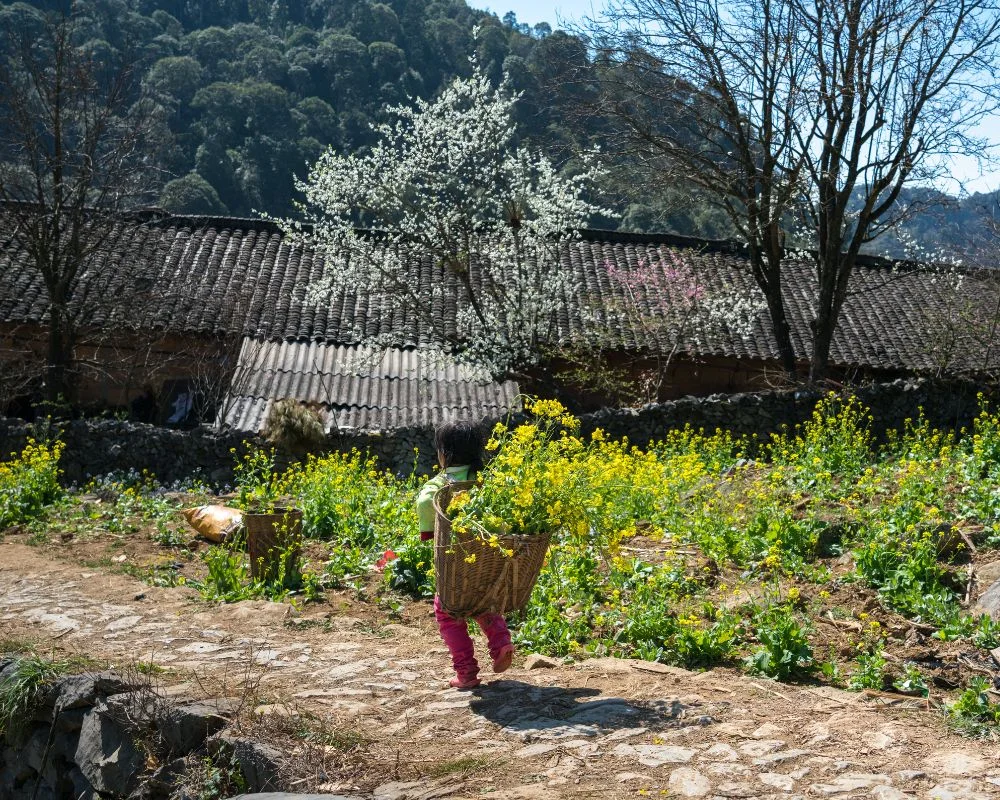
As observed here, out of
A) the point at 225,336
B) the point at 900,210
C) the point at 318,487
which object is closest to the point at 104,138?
the point at 225,336

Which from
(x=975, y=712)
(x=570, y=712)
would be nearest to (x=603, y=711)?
(x=570, y=712)

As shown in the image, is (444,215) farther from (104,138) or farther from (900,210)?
(900,210)

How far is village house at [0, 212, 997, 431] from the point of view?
58.4 ft

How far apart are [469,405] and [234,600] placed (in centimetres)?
1142

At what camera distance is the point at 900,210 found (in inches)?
604

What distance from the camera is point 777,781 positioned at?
3.54 metres

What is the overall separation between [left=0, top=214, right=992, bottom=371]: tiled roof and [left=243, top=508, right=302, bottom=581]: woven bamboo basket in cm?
1120

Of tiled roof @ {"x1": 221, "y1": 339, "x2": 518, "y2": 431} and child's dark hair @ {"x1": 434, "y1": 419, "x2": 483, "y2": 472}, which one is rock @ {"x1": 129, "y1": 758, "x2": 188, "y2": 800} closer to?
child's dark hair @ {"x1": 434, "y1": 419, "x2": 483, "y2": 472}

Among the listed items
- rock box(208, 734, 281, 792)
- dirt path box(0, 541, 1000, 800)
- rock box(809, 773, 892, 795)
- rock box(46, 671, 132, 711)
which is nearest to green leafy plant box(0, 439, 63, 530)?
dirt path box(0, 541, 1000, 800)

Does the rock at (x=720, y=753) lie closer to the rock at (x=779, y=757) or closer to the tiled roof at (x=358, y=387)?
the rock at (x=779, y=757)

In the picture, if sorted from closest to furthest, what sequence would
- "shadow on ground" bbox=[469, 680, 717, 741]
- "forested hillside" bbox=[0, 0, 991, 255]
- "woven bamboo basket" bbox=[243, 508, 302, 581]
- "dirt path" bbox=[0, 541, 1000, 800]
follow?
"dirt path" bbox=[0, 541, 1000, 800]
"shadow on ground" bbox=[469, 680, 717, 741]
"woven bamboo basket" bbox=[243, 508, 302, 581]
"forested hillside" bbox=[0, 0, 991, 255]

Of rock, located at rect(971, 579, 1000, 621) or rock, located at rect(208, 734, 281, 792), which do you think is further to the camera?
rock, located at rect(971, 579, 1000, 621)

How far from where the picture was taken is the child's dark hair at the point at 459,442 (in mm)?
5000

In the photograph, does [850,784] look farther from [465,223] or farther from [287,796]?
[465,223]
